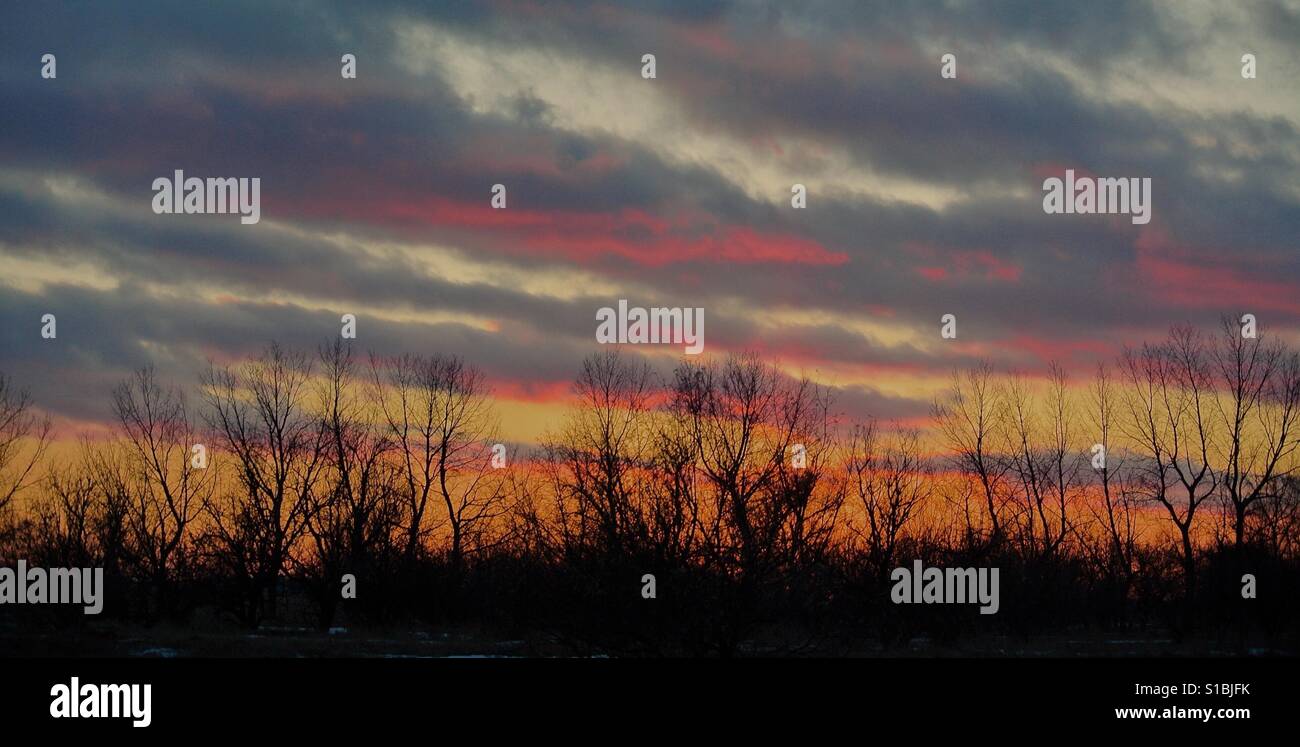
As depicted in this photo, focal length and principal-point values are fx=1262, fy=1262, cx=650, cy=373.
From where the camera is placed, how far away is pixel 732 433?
1742 inches

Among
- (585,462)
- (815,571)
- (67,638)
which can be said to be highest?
(585,462)

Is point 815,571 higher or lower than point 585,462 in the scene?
lower
